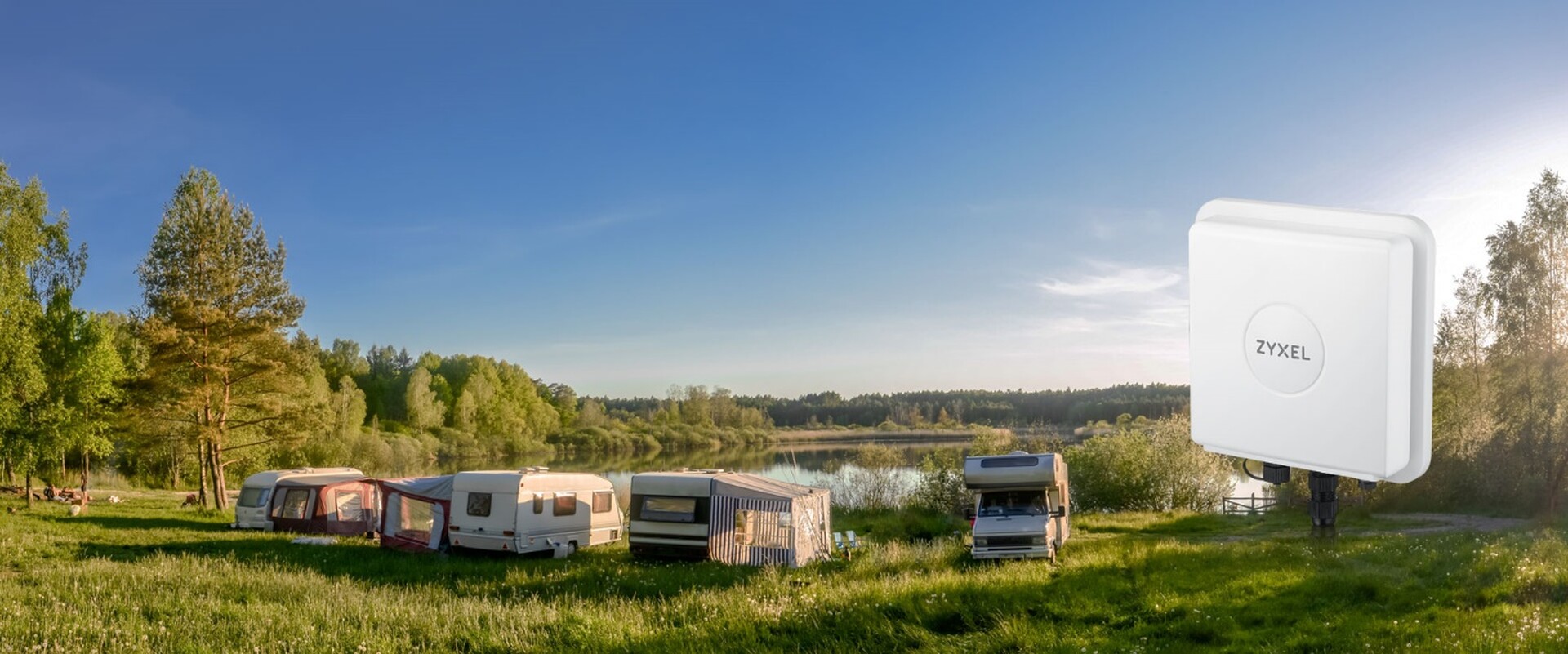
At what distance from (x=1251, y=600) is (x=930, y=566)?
678cm

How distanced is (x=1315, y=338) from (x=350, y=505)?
29.7 metres

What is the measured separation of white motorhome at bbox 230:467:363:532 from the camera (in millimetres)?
28422

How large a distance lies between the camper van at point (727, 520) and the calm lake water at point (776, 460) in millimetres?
13717

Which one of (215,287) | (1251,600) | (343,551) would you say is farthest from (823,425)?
(1251,600)

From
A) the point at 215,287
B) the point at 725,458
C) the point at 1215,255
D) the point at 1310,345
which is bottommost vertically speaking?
the point at 725,458

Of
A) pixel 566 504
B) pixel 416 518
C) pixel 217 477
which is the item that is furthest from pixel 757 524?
pixel 217 477

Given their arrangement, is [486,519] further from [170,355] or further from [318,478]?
[170,355]

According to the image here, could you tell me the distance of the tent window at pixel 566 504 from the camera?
23.2 m

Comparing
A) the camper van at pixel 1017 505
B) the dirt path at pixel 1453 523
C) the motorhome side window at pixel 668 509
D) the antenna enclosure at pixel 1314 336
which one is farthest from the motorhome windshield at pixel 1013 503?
the antenna enclosure at pixel 1314 336

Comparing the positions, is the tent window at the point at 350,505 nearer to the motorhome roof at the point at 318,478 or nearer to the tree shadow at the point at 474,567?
the motorhome roof at the point at 318,478

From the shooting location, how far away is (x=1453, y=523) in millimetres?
29109

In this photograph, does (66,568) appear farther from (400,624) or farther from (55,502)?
(55,502)

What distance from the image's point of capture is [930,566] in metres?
17.8

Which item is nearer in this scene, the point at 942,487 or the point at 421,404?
the point at 942,487
